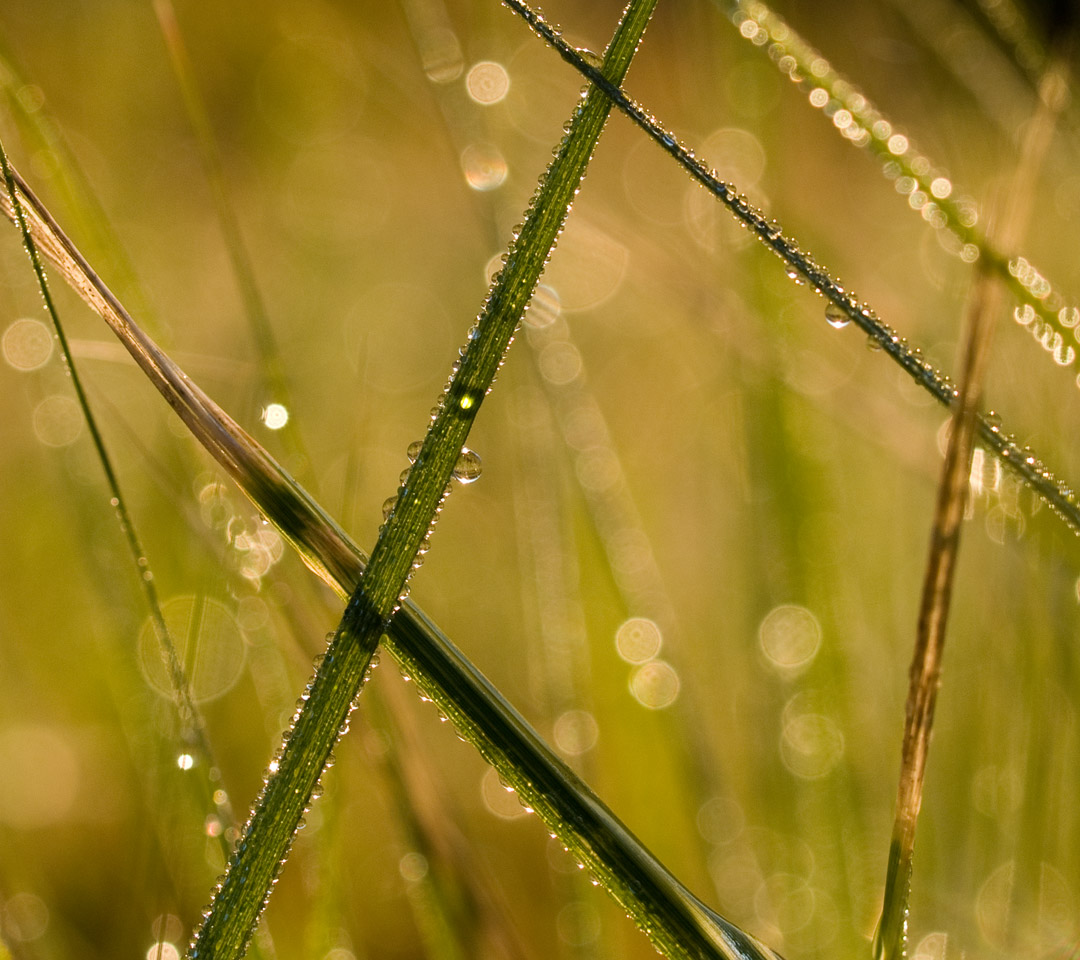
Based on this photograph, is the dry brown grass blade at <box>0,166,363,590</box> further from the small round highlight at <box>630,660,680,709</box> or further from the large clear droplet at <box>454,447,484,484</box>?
the small round highlight at <box>630,660,680,709</box>

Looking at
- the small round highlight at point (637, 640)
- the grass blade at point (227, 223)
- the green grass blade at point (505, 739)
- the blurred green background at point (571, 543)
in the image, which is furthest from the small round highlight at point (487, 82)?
the green grass blade at point (505, 739)

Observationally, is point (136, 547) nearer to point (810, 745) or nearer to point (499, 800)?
point (810, 745)

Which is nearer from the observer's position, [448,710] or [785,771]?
[448,710]

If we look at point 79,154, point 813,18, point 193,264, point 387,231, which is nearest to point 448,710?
point 193,264

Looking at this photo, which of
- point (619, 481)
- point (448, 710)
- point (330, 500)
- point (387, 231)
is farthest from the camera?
point (387, 231)

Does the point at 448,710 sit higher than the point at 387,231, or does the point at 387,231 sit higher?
the point at 387,231

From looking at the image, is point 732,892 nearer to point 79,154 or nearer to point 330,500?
point 330,500

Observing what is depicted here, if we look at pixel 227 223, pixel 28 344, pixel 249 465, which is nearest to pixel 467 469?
pixel 249 465

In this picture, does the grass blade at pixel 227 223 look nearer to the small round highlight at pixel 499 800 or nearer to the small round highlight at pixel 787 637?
the small round highlight at pixel 787 637
